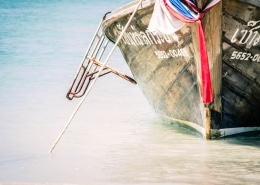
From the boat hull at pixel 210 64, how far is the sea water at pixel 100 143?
0.86 ft

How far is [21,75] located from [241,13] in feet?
25.1

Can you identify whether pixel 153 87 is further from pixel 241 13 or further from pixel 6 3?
pixel 6 3

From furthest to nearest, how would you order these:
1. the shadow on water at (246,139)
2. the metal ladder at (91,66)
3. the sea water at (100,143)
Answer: the metal ladder at (91,66)
the shadow on water at (246,139)
the sea water at (100,143)

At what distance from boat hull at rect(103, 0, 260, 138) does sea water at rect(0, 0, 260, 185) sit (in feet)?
0.86

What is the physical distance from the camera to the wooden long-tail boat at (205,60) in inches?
299

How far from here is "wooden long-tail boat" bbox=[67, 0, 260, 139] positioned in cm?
760

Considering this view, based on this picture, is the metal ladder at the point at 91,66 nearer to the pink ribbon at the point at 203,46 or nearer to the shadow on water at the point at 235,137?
the shadow on water at the point at 235,137

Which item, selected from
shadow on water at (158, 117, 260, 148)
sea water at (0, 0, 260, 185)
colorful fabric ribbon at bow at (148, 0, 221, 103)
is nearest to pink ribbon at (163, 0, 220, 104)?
colorful fabric ribbon at bow at (148, 0, 221, 103)

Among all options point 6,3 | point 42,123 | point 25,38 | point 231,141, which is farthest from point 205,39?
point 6,3

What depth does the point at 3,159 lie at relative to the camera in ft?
25.7

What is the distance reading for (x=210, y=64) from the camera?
7867 millimetres

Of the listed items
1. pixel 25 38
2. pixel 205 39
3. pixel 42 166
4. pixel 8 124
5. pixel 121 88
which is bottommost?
pixel 25 38

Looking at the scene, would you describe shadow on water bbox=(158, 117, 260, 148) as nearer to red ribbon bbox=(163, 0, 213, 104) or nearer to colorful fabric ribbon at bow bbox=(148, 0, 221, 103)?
red ribbon bbox=(163, 0, 213, 104)

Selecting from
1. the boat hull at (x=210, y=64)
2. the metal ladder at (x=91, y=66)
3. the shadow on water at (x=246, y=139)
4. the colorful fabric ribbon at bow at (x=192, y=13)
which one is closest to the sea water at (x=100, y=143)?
the shadow on water at (x=246, y=139)
